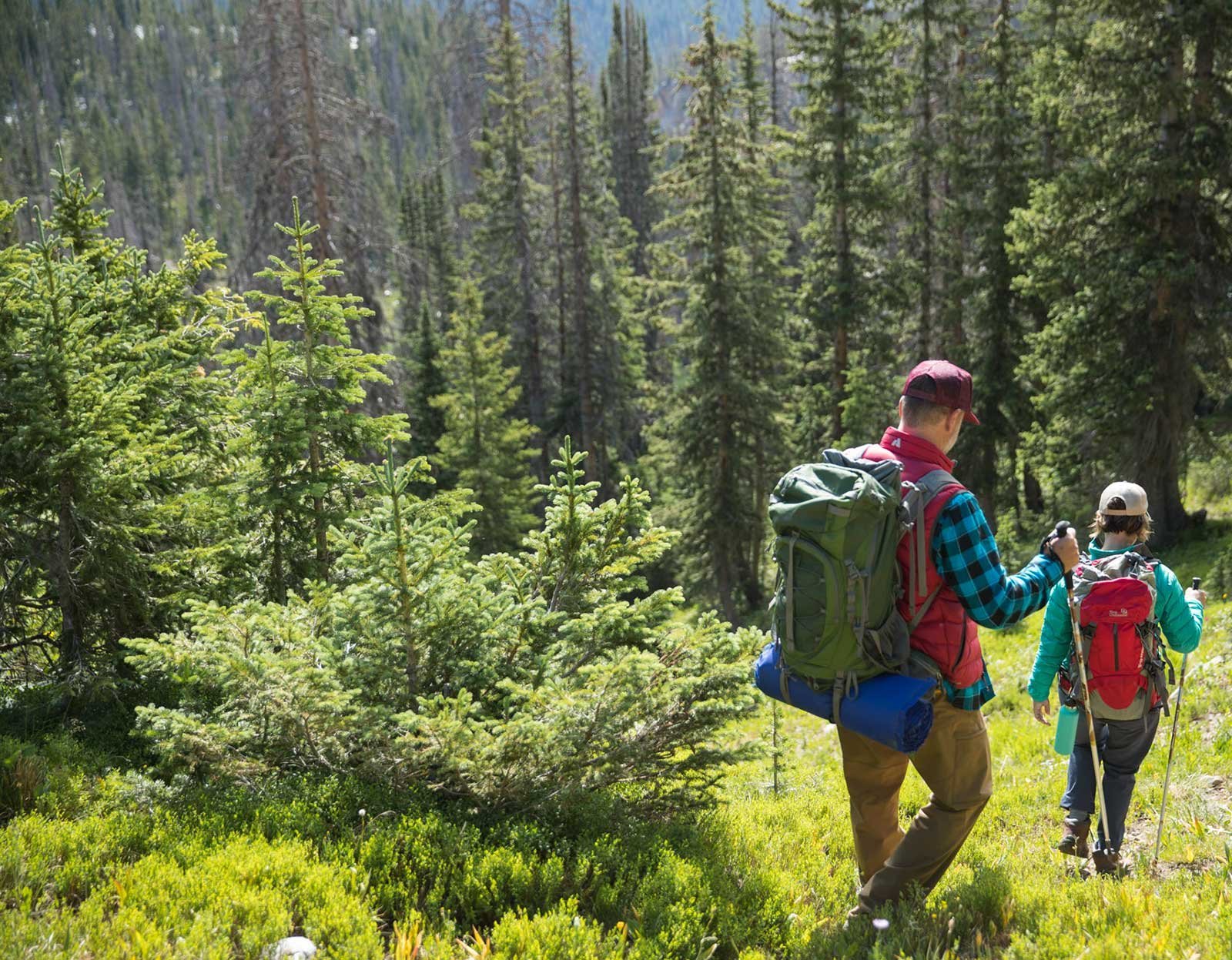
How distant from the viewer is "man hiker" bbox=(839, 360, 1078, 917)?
11.4 feet

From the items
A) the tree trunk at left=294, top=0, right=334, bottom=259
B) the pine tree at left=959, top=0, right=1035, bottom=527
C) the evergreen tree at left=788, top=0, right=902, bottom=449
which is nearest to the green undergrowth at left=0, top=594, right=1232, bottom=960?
the tree trunk at left=294, top=0, right=334, bottom=259

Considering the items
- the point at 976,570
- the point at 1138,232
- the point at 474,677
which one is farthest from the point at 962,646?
the point at 1138,232

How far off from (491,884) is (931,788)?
6.97ft

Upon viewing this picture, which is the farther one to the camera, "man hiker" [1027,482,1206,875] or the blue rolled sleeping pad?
"man hiker" [1027,482,1206,875]

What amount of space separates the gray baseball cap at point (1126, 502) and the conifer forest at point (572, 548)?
6.04 ft

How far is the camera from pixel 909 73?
886 inches

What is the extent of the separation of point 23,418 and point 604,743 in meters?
4.90

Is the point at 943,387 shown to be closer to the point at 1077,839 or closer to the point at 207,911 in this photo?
the point at 1077,839

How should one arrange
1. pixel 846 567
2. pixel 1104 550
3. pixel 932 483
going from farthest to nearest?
pixel 1104 550 < pixel 932 483 < pixel 846 567

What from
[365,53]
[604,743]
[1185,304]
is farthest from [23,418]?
[365,53]

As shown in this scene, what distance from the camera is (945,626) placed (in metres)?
3.60

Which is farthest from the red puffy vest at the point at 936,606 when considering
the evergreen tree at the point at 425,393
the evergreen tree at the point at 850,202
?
the evergreen tree at the point at 425,393

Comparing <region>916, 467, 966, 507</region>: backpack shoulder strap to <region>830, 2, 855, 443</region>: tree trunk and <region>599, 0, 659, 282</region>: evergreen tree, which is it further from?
<region>599, 0, 659, 282</region>: evergreen tree

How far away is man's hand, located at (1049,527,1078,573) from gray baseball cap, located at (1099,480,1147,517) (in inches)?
36.2
